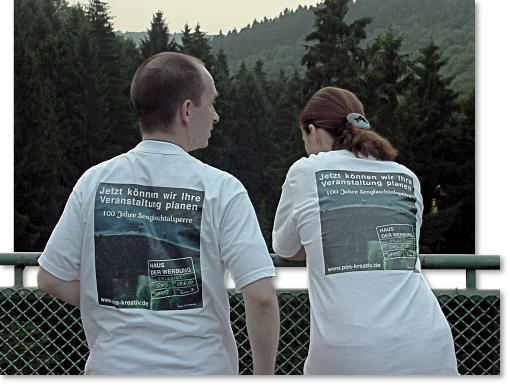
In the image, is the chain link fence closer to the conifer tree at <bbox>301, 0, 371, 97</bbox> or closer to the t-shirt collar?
the t-shirt collar

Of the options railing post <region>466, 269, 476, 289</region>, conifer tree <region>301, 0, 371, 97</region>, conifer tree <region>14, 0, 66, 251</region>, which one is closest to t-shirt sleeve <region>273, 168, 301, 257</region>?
railing post <region>466, 269, 476, 289</region>

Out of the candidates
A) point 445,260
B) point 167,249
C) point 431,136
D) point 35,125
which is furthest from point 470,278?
point 35,125

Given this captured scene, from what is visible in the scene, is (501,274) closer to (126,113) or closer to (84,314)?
(84,314)

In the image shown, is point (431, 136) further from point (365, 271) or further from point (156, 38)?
point (365, 271)

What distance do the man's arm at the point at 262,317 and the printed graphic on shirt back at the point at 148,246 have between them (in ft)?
0.29

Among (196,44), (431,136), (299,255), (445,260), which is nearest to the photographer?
(299,255)

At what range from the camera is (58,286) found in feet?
4.03

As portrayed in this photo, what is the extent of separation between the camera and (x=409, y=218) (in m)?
1.46

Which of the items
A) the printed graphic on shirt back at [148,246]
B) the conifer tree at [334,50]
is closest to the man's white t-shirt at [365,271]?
the printed graphic on shirt back at [148,246]

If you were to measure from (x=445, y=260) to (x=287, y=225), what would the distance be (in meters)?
0.56

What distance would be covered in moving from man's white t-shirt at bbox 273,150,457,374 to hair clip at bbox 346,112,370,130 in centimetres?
8

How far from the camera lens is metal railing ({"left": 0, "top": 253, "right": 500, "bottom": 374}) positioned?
1929 millimetres

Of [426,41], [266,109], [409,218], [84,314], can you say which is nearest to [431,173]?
[426,41]

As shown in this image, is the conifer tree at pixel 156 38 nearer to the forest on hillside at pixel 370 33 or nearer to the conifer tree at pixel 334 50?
the forest on hillside at pixel 370 33
